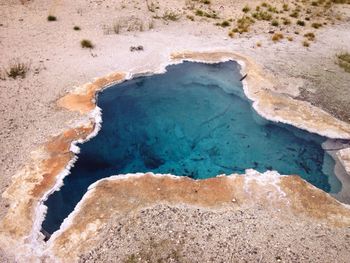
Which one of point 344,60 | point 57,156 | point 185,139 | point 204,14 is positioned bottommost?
point 185,139

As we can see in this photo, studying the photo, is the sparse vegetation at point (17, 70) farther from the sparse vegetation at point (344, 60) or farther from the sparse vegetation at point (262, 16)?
the sparse vegetation at point (344, 60)

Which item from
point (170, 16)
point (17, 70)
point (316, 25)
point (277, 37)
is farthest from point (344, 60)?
point (17, 70)

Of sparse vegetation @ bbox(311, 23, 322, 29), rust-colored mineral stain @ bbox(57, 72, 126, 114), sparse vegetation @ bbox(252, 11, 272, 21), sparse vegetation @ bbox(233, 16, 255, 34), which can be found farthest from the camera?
sparse vegetation @ bbox(252, 11, 272, 21)

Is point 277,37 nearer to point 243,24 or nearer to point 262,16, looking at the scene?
point 243,24

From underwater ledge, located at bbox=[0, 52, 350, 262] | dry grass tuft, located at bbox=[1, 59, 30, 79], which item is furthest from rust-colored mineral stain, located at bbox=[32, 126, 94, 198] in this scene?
dry grass tuft, located at bbox=[1, 59, 30, 79]

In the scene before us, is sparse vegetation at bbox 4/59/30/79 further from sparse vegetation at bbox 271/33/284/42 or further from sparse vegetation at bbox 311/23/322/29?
sparse vegetation at bbox 311/23/322/29

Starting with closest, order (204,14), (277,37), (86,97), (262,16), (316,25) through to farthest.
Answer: (86,97)
(277,37)
(316,25)
(262,16)
(204,14)
